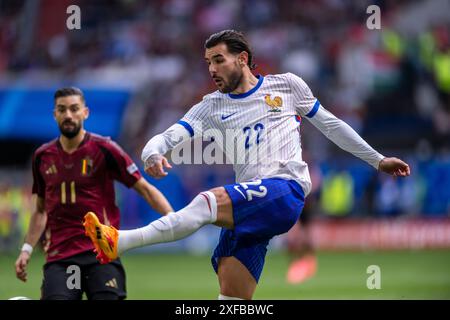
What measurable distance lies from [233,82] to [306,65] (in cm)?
1687

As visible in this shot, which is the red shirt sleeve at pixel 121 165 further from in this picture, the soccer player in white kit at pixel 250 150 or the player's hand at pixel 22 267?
the soccer player in white kit at pixel 250 150

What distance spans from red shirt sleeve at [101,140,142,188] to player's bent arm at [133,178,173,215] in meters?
0.06

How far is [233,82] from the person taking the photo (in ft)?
22.5

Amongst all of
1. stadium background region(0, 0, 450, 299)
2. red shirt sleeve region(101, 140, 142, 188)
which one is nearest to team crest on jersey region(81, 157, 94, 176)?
red shirt sleeve region(101, 140, 142, 188)

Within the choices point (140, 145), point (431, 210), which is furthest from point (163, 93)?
point (431, 210)

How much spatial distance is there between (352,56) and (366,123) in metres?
2.14

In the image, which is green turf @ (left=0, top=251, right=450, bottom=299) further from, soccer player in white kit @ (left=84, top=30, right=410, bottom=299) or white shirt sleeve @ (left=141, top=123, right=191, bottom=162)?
white shirt sleeve @ (left=141, top=123, right=191, bottom=162)

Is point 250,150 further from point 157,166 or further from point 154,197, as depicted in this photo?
point 154,197

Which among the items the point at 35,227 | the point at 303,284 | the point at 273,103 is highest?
the point at 273,103

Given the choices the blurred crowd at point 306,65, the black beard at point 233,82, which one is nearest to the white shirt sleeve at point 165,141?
the black beard at point 233,82

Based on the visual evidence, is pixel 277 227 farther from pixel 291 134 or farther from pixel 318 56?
pixel 318 56

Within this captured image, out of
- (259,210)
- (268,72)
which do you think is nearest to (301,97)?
(259,210)

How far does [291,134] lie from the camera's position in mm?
6887

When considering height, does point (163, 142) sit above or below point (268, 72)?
below
